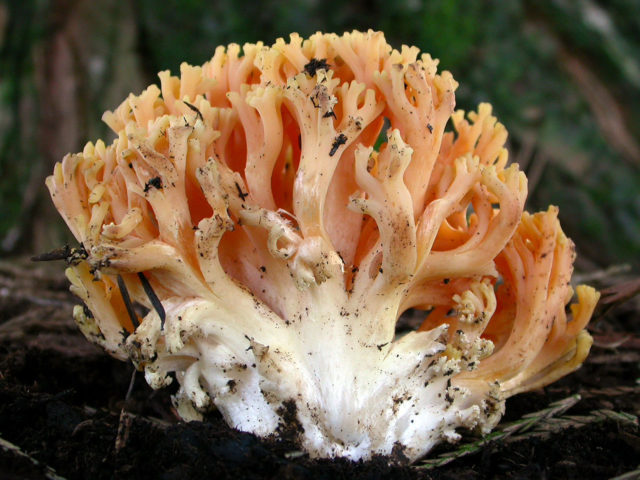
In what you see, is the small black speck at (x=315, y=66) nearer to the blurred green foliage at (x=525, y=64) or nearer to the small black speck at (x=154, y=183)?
the small black speck at (x=154, y=183)

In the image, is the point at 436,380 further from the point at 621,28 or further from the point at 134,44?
the point at 621,28

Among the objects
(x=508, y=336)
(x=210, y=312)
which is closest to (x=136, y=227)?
(x=210, y=312)

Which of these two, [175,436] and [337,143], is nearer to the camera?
[175,436]

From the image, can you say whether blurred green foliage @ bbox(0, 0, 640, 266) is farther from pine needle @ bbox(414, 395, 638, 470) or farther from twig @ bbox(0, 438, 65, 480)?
twig @ bbox(0, 438, 65, 480)

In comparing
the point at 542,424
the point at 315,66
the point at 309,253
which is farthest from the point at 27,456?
the point at 542,424

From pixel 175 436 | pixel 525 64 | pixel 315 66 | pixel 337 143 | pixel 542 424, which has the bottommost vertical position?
pixel 175 436

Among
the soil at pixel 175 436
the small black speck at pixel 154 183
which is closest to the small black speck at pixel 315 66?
the small black speck at pixel 154 183

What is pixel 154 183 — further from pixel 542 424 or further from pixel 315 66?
pixel 542 424
